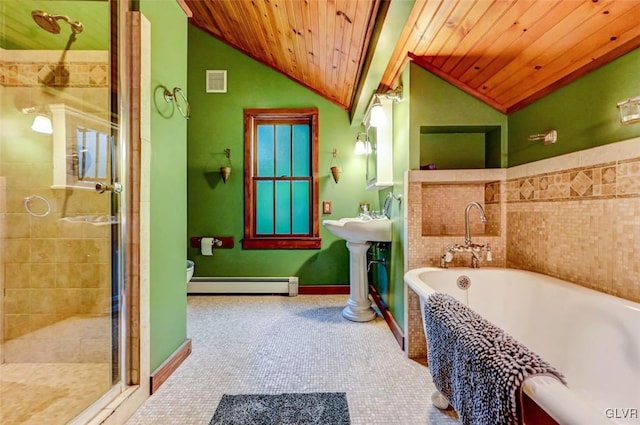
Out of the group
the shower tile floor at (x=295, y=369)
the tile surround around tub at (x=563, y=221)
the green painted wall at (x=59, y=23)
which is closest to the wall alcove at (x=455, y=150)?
the tile surround around tub at (x=563, y=221)

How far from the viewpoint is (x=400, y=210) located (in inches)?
84.7

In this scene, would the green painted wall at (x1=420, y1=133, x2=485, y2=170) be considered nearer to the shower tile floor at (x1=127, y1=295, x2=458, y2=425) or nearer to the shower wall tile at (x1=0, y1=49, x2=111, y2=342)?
the shower tile floor at (x1=127, y1=295, x2=458, y2=425)

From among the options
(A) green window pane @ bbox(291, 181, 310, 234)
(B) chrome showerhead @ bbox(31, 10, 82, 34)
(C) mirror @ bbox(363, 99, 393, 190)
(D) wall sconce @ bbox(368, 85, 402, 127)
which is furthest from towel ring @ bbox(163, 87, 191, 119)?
(A) green window pane @ bbox(291, 181, 310, 234)

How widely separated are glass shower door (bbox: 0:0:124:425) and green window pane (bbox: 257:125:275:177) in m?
2.00

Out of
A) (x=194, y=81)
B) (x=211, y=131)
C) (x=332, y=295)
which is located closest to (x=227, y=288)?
(x=332, y=295)

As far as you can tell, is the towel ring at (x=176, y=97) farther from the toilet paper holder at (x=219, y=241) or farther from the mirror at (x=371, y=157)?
the toilet paper holder at (x=219, y=241)

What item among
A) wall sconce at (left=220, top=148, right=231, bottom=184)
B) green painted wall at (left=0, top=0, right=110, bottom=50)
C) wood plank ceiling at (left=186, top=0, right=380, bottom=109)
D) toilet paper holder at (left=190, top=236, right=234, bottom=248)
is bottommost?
toilet paper holder at (left=190, top=236, right=234, bottom=248)

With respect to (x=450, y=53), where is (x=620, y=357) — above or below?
below

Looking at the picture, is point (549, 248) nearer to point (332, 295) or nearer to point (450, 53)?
point (450, 53)

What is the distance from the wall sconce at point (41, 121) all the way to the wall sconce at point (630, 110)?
2.82 meters

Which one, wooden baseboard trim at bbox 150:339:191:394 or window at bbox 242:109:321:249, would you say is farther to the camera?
window at bbox 242:109:321:249

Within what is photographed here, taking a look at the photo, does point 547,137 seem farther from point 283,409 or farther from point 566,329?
point 283,409

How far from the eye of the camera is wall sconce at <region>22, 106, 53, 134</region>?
1.71m

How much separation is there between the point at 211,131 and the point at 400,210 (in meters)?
2.45
